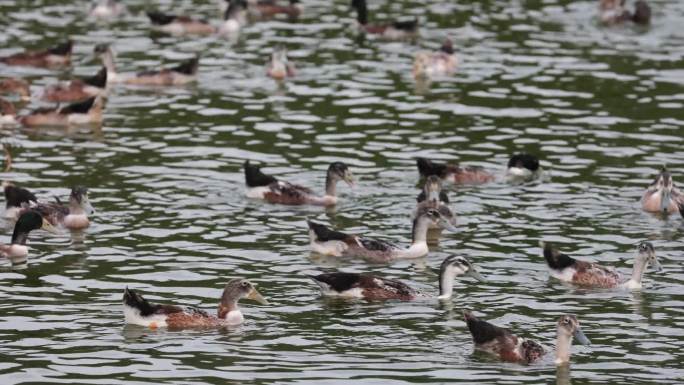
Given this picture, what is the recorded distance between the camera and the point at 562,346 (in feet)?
63.5

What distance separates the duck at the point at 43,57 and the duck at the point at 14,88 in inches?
90.2

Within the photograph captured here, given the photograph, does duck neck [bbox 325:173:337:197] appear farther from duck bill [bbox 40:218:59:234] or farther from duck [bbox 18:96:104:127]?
duck [bbox 18:96:104:127]

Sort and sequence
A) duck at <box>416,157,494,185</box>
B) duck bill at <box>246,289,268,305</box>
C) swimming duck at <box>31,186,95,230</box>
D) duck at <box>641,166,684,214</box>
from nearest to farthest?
duck bill at <box>246,289,268,305</box> < swimming duck at <box>31,186,95,230</box> < duck at <box>641,166,684,214</box> < duck at <box>416,157,494,185</box>

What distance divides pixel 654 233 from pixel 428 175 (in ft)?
14.4

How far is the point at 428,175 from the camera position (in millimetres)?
28656

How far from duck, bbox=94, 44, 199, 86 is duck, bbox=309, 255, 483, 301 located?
14.5m

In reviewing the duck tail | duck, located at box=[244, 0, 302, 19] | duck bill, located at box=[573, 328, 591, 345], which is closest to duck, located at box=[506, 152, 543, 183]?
the duck tail

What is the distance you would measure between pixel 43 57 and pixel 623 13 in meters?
14.5

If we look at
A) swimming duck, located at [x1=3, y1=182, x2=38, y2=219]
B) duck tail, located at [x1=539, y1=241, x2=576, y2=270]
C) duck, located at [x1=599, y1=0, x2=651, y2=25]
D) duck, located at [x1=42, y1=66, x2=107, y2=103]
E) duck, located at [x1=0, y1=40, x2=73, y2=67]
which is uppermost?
duck, located at [x1=599, y1=0, x2=651, y2=25]

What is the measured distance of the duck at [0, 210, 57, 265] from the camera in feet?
77.9

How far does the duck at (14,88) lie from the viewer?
34.9 metres

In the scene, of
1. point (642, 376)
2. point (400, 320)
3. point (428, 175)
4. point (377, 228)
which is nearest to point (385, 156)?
point (428, 175)

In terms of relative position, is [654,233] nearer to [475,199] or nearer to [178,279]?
[475,199]

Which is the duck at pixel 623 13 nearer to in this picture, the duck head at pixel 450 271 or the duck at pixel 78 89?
the duck at pixel 78 89
